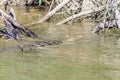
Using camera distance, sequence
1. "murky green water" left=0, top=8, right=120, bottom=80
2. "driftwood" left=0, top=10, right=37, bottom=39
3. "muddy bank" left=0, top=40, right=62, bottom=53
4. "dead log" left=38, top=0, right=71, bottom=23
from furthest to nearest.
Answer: "dead log" left=38, top=0, right=71, bottom=23 → "driftwood" left=0, top=10, right=37, bottom=39 → "muddy bank" left=0, top=40, right=62, bottom=53 → "murky green water" left=0, top=8, right=120, bottom=80

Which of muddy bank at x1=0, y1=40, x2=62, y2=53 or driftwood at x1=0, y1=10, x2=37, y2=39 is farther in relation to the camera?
driftwood at x1=0, y1=10, x2=37, y2=39

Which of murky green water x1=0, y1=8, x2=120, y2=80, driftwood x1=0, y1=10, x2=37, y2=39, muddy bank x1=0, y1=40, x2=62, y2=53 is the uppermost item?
driftwood x1=0, y1=10, x2=37, y2=39

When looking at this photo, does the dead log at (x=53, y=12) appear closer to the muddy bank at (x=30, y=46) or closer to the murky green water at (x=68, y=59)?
the murky green water at (x=68, y=59)

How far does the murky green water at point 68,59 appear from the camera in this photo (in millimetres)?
6953

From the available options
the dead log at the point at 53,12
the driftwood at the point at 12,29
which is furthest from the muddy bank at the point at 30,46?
the dead log at the point at 53,12

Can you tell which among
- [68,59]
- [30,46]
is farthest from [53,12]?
[68,59]

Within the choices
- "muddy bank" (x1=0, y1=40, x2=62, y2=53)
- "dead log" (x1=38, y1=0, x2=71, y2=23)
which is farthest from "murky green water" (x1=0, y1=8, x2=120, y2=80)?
"dead log" (x1=38, y1=0, x2=71, y2=23)

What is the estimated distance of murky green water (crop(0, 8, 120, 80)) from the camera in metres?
6.95

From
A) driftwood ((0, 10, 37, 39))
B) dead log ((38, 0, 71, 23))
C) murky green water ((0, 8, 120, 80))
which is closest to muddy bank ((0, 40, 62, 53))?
murky green water ((0, 8, 120, 80))

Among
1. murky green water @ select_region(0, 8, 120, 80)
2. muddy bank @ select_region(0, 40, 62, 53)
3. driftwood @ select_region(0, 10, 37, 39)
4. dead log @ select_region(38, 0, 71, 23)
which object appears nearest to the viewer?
murky green water @ select_region(0, 8, 120, 80)

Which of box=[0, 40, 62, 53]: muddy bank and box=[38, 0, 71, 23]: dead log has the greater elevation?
box=[38, 0, 71, 23]: dead log

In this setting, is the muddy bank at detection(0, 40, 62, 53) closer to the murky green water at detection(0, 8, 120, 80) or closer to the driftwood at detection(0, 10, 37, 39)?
the murky green water at detection(0, 8, 120, 80)

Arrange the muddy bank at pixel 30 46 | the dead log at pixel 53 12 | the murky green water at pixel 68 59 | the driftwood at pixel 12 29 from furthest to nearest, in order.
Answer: the dead log at pixel 53 12, the driftwood at pixel 12 29, the muddy bank at pixel 30 46, the murky green water at pixel 68 59

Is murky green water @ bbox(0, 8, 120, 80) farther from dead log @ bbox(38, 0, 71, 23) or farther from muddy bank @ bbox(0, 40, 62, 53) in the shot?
dead log @ bbox(38, 0, 71, 23)
